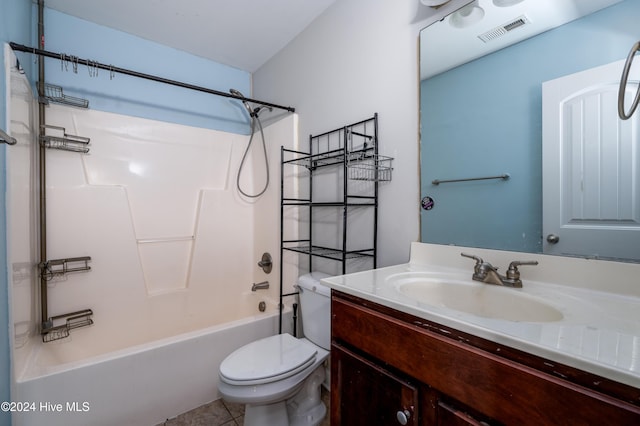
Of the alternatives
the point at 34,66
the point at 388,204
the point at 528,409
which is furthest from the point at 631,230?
the point at 34,66

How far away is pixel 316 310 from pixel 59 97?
2050mm

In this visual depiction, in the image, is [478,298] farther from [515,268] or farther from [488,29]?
[488,29]

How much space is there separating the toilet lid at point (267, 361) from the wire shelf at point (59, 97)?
1822mm

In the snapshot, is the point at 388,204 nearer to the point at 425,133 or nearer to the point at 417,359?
the point at 425,133

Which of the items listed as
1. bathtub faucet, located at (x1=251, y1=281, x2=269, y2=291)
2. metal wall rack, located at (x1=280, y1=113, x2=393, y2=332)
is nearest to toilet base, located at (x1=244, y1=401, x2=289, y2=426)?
metal wall rack, located at (x1=280, y1=113, x2=393, y2=332)

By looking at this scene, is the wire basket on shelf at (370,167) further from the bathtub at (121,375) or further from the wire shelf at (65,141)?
the wire shelf at (65,141)

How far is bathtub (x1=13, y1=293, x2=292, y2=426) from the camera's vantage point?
1.22 meters

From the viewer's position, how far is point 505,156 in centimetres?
107

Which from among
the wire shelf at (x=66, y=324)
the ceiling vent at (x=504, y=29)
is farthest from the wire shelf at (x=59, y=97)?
the ceiling vent at (x=504, y=29)

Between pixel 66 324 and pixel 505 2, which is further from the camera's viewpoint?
pixel 66 324

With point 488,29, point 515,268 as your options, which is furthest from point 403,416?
point 488,29

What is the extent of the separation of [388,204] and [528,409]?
3.27ft

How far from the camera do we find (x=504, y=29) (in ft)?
3.53

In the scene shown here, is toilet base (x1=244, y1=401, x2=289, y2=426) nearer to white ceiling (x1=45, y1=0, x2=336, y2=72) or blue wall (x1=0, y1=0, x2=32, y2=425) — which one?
blue wall (x1=0, y1=0, x2=32, y2=425)
